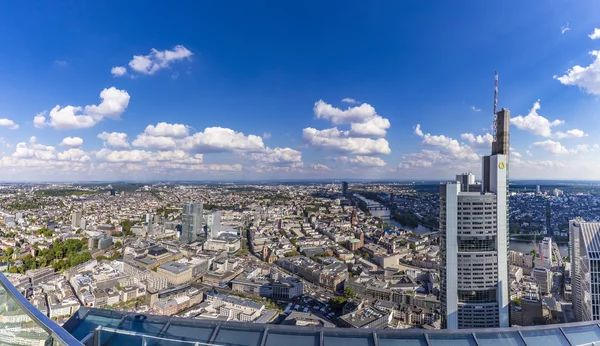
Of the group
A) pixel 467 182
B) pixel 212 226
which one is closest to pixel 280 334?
pixel 467 182

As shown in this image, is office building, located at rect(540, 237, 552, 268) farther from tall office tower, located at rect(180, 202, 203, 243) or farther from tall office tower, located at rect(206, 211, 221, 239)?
tall office tower, located at rect(180, 202, 203, 243)

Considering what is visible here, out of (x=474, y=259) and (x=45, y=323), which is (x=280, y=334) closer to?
(x=45, y=323)

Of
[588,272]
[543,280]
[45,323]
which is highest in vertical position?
[45,323]

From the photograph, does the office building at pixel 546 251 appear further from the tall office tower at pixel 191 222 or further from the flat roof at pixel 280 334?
the tall office tower at pixel 191 222

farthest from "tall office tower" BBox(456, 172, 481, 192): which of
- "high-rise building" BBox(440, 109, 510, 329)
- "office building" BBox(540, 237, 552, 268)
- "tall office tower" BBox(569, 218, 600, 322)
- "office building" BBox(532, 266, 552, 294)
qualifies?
"office building" BBox(540, 237, 552, 268)

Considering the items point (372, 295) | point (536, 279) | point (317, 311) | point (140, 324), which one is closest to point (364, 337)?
point (140, 324)
